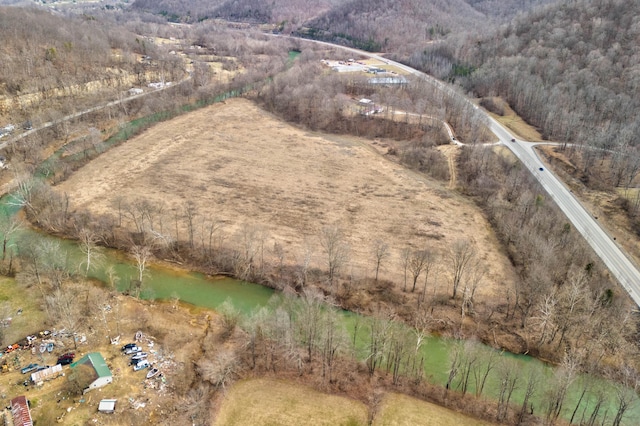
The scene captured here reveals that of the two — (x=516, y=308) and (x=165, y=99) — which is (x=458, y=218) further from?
(x=165, y=99)

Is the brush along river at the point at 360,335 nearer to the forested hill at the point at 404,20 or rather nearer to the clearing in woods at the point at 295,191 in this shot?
the clearing in woods at the point at 295,191

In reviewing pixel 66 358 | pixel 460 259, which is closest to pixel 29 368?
pixel 66 358

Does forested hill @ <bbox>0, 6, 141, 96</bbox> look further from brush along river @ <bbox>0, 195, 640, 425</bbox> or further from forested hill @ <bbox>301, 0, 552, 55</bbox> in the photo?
forested hill @ <bbox>301, 0, 552, 55</bbox>

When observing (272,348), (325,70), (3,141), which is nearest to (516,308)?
(272,348)

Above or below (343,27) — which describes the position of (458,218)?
below

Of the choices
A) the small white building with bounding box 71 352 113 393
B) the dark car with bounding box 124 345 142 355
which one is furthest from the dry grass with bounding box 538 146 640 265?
the small white building with bounding box 71 352 113 393

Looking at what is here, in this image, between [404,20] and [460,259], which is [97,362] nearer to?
[460,259]

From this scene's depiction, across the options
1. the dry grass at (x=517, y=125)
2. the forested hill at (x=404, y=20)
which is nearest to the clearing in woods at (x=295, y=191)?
the dry grass at (x=517, y=125)
